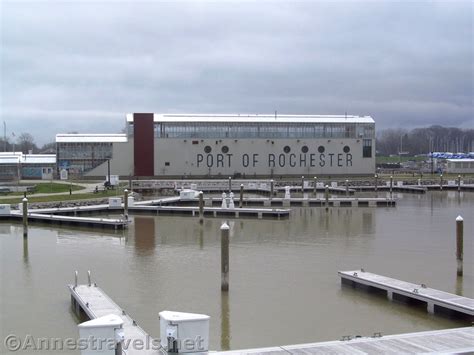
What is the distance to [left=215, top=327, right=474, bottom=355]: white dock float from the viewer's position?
34.5ft

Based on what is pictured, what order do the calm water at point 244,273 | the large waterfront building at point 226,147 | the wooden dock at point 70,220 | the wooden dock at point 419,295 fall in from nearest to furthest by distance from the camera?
the wooden dock at point 419,295 → the calm water at point 244,273 → the wooden dock at point 70,220 → the large waterfront building at point 226,147

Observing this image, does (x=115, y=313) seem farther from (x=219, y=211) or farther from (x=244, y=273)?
(x=219, y=211)

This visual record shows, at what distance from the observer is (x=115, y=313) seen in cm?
1313

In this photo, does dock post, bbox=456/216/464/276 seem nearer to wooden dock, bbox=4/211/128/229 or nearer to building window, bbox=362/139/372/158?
wooden dock, bbox=4/211/128/229

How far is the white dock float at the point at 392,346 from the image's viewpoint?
1052cm

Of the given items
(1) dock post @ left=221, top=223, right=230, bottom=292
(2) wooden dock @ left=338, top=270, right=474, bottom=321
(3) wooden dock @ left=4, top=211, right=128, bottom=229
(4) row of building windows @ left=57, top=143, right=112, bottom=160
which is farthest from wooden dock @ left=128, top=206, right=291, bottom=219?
(4) row of building windows @ left=57, top=143, right=112, bottom=160

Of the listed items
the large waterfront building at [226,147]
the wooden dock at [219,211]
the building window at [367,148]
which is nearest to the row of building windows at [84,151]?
the large waterfront building at [226,147]

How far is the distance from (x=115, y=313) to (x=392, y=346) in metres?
5.70

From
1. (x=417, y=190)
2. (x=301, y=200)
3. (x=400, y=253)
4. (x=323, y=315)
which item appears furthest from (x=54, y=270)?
(x=417, y=190)

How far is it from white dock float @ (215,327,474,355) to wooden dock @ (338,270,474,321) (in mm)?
2666

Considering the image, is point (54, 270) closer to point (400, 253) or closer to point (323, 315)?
point (323, 315)

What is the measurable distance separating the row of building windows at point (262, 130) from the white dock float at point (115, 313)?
190 feet

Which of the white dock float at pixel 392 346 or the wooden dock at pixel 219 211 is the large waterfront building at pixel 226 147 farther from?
the white dock float at pixel 392 346

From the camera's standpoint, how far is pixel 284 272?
20281 mm
